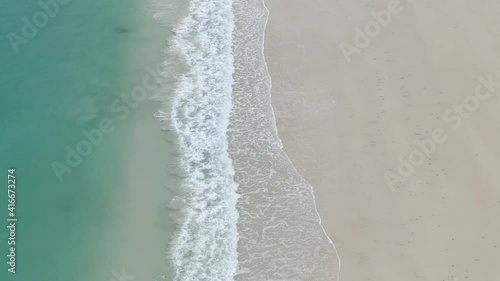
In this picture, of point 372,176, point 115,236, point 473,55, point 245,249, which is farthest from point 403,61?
point 115,236

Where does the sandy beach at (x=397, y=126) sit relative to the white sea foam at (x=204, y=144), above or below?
above

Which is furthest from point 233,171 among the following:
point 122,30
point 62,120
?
point 122,30

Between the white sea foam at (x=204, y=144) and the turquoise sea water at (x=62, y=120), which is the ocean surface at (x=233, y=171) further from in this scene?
the turquoise sea water at (x=62, y=120)

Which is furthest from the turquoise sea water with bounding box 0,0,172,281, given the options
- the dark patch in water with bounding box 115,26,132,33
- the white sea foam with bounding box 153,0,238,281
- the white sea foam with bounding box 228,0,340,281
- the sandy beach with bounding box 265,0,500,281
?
the sandy beach with bounding box 265,0,500,281

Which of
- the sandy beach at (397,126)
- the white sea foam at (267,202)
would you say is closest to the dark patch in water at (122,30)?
the white sea foam at (267,202)

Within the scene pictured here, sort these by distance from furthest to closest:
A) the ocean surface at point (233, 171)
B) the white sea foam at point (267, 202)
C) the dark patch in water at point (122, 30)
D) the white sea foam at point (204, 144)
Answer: the dark patch in water at point (122, 30) → the white sea foam at point (204, 144) → the ocean surface at point (233, 171) → the white sea foam at point (267, 202)
